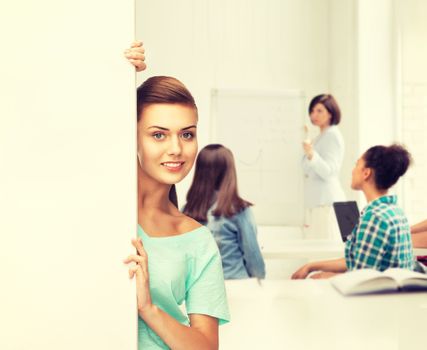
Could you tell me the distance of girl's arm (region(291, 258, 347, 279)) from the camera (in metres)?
1.88

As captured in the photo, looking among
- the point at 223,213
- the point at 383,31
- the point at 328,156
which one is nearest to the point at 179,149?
the point at 223,213

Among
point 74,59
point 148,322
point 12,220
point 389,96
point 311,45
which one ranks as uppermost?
point 311,45

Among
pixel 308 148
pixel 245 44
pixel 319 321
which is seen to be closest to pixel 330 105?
pixel 308 148

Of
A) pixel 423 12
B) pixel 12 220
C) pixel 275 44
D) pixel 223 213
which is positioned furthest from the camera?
pixel 275 44

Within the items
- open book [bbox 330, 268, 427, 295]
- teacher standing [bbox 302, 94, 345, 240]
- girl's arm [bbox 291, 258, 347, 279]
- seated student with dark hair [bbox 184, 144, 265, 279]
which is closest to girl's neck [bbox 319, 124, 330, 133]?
teacher standing [bbox 302, 94, 345, 240]

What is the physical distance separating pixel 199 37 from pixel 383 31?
0.69 meters

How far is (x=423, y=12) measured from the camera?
2184 mm

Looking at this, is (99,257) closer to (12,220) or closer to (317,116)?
(12,220)

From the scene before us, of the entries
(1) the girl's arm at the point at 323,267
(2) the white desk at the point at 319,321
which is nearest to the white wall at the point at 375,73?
(1) the girl's arm at the point at 323,267

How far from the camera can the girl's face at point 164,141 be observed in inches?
30.4

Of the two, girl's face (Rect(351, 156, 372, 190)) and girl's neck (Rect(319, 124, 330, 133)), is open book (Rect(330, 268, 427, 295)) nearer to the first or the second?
girl's face (Rect(351, 156, 372, 190))

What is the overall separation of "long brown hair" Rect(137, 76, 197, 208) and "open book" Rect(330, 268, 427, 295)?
2.85 ft

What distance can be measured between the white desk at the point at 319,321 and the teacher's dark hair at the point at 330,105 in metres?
0.93

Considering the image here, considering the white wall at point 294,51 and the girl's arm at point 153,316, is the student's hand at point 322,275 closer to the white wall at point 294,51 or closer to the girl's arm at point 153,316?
the white wall at point 294,51
